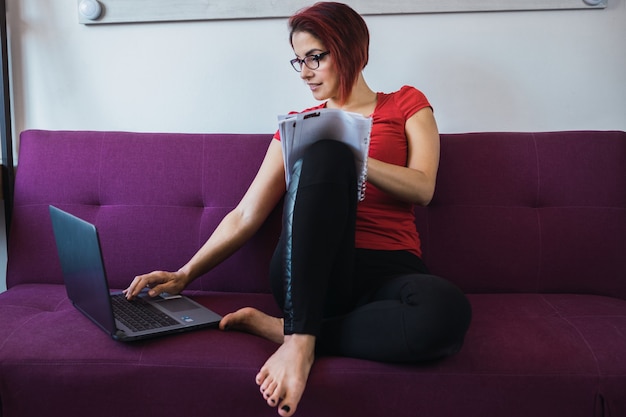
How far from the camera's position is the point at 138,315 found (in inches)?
52.4

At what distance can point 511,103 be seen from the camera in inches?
74.3

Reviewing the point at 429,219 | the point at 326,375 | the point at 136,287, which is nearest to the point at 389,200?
the point at 429,219

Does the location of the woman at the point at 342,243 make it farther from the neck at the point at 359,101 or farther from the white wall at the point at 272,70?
the white wall at the point at 272,70

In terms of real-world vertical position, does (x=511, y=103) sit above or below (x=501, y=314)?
above

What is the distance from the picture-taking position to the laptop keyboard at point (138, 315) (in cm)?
126

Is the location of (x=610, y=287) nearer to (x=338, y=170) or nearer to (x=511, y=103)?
(x=511, y=103)

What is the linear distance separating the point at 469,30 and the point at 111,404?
1457 millimetres

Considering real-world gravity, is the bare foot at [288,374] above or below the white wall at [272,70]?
below

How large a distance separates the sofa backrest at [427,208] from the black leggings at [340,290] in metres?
0.44

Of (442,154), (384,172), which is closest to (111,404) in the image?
(384,172)

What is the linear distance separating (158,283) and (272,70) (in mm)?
797

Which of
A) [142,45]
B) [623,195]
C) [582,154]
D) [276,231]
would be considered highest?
[142,45]

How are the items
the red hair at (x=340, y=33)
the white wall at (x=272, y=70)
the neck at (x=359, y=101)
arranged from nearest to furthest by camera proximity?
the red hair at (x=340, y=33)
the neck at (x=359, y=101)
the white wall at (x=272, y=70)

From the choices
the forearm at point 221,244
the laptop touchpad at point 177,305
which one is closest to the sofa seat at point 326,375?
the laptop touchpad at point 177,305
